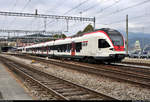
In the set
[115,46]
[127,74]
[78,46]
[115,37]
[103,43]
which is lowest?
[127,74]

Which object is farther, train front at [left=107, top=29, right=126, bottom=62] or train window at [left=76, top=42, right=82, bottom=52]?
train window at [left=76, top=42, right=82, bottom=52]

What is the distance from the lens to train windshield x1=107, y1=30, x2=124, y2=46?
16283 mm

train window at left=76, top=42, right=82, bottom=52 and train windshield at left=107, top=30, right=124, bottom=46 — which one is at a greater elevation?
train windshield at left=107, top=30, right=124, bottom=46

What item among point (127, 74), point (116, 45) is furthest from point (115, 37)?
point (127, 74)

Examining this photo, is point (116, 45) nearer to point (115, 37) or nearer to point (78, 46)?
point (115, 37)

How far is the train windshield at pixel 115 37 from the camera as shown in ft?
53.4

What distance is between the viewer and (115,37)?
16.6 metres

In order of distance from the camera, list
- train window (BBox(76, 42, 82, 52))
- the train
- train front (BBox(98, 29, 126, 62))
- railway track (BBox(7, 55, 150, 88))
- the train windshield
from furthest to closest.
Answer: train window (BBox(76, 42, 82, 52)), the train windshield, the train, train front (BBox(98, 29, 126, 62)), railway track (BBox(7, 55, 150, 88))

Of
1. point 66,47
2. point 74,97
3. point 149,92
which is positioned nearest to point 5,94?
point 74,97

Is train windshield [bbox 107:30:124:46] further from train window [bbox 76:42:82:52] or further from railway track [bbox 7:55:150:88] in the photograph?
train window [bbox 76:42:82:52]

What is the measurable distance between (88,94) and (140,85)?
9.46 ft

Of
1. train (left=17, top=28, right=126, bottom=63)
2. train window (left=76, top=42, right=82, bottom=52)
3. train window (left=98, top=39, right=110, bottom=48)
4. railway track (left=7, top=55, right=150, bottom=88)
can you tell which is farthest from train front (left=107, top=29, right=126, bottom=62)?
train window (left=76, top=42, right=82, bottom=52)

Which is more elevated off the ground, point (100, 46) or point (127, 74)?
point (100, 46)

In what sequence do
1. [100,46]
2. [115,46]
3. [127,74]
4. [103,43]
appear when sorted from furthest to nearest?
[100,46] < [103,43] < [115,46] < [127,74]
